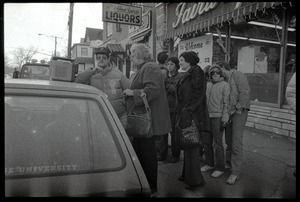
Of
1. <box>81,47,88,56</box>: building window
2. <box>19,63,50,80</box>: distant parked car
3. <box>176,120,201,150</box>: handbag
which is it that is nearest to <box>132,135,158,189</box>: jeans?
<box>176,120,201,150</box>: handbag

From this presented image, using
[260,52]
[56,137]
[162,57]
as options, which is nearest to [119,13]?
[162,57]

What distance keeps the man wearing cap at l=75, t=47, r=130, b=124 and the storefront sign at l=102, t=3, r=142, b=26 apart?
10.7 feet

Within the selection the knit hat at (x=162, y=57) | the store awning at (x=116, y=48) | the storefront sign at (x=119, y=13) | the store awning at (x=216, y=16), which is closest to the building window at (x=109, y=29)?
the store awning at (x=116, y=48)

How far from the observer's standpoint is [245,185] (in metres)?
3.42

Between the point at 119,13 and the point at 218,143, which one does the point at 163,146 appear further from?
the point at 119,13

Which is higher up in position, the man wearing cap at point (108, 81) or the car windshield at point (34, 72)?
the car windshield at point (34, 72)

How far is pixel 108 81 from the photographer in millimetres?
3586

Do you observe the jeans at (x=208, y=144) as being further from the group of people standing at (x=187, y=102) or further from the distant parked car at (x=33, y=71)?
the distant parked car at (x=33, y=71)

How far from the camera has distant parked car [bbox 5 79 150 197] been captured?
1.46 m

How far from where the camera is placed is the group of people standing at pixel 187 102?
3.02m

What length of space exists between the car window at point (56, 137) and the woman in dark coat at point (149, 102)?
49.9 inches

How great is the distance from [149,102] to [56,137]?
1521 millimetres

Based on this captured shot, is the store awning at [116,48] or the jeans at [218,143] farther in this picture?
the store awning at [116,48]

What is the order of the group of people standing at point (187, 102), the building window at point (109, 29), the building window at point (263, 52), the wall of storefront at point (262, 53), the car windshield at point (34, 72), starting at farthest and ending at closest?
the building window at point (109, 29) → the car windshield at point (34, 72) → the building window at point (263, 52) → the wall of storefront at point (262, 53) → the group of people standing at point (187, 102)
